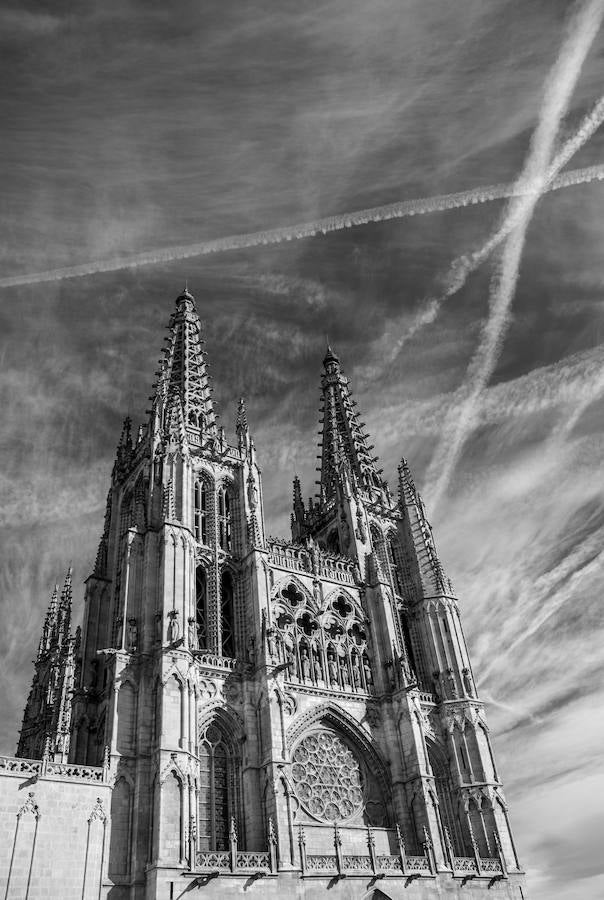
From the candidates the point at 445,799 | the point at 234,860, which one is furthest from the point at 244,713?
the point at 445,799

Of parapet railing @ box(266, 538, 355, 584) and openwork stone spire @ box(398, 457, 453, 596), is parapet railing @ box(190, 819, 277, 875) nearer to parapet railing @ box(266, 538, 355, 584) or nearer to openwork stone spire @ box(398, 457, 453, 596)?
parapet railing @ box(266, 538, 355, 584)

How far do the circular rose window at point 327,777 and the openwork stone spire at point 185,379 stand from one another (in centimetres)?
1784

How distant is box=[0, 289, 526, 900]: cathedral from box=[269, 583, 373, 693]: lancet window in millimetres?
111

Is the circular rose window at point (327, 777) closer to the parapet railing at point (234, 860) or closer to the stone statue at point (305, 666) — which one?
the stone statue at point (305, 666)

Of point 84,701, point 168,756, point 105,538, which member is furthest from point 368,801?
point 105,538

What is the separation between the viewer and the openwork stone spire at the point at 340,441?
172 feet

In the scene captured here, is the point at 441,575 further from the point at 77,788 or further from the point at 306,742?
the point at 77,788

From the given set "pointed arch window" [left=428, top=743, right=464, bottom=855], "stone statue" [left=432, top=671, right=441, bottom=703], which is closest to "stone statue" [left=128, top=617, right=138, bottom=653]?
"pointed arch window" [left=428, top=743, right=464, bottom=855]

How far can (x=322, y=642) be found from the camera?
37.7 metres

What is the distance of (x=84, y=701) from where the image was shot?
111 ft

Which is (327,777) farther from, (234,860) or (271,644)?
(234,860)

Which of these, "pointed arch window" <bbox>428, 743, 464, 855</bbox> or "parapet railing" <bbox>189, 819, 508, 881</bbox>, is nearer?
"parapet railing" <bbox>189, 819, 508, 881</bbox>

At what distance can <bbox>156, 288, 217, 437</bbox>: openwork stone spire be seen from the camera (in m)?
43.2

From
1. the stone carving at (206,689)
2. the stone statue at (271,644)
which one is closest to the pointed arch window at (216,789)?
the stone carving at (206,689)
